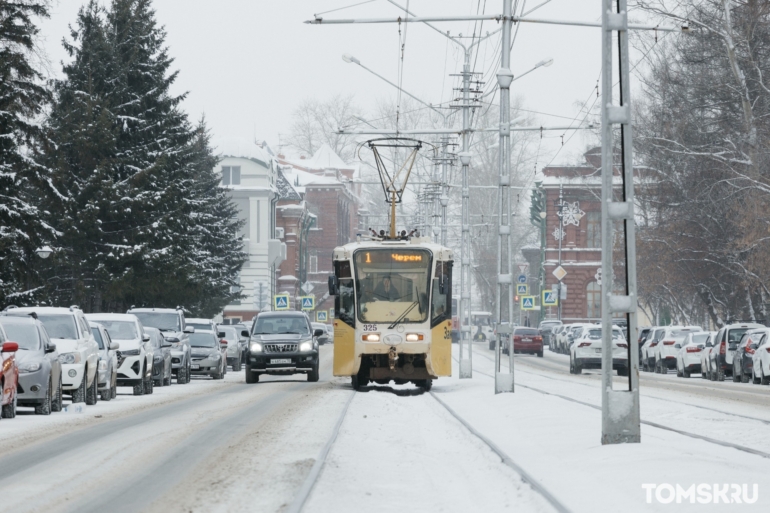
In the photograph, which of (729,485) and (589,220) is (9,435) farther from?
(589,220)

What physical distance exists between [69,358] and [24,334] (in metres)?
2.18

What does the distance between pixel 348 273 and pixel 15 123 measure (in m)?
12.4

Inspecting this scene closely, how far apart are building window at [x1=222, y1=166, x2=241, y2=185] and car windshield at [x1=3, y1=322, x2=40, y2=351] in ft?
270

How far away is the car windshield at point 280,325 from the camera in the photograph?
36.9 metres

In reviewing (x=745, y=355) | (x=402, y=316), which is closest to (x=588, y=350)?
(x=745, y=355)

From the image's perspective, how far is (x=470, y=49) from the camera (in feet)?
147

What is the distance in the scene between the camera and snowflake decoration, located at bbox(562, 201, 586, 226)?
303ft

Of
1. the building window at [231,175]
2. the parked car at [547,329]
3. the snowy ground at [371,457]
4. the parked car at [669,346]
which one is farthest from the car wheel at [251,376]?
the building window at [231,175]

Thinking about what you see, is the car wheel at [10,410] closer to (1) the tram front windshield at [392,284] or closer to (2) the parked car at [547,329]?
(1) the tram front windshield at [392,284]

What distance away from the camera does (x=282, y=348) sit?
3622 centimetres

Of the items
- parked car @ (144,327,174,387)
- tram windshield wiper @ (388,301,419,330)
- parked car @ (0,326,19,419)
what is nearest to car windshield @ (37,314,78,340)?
parked car @ (0,326,19,419)

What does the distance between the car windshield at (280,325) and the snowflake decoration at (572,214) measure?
55.7 metres

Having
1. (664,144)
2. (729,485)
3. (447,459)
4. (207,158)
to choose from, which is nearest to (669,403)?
(447,459)

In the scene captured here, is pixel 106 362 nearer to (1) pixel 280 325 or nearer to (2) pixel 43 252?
(1) pixel 280 325
